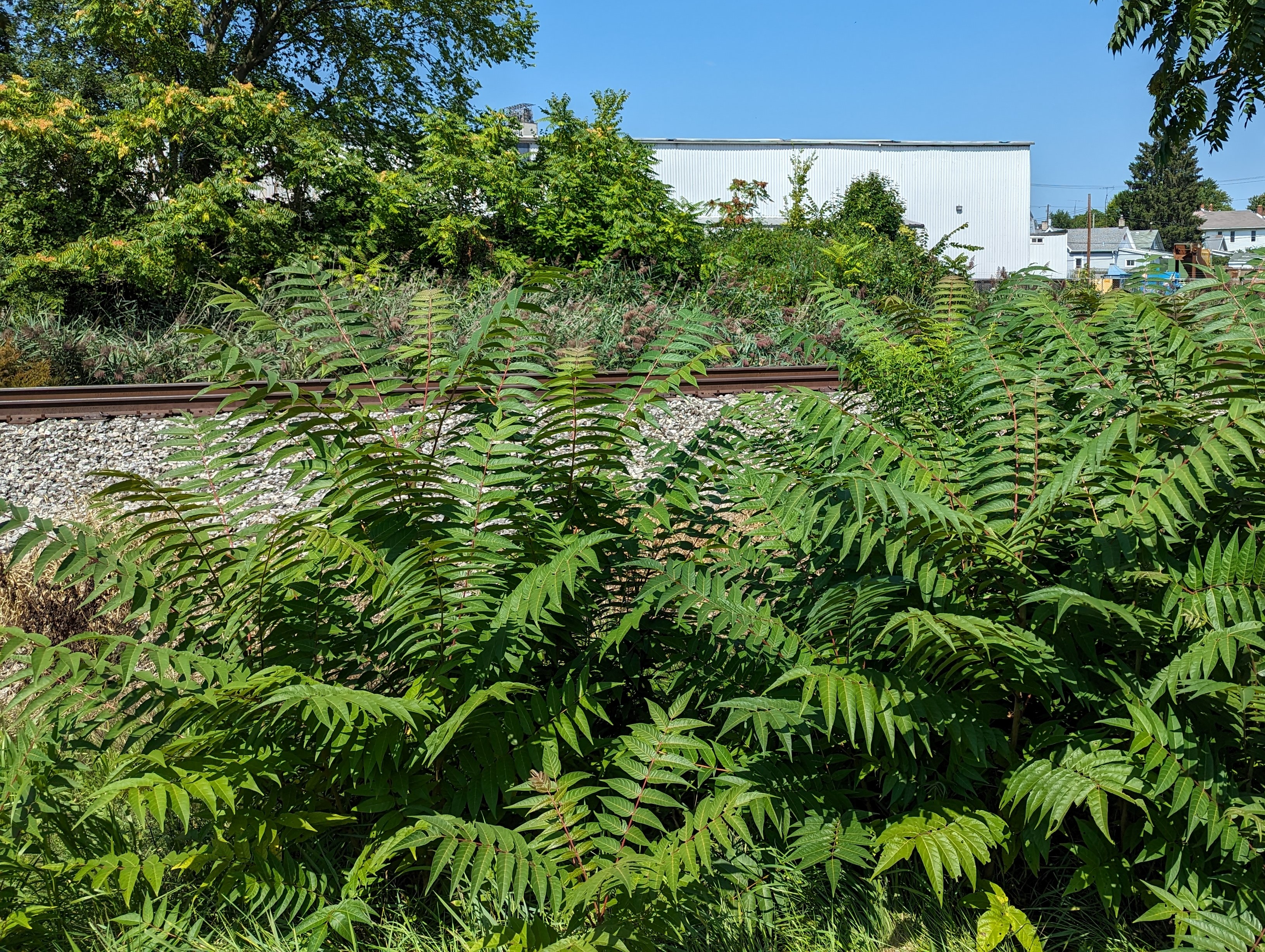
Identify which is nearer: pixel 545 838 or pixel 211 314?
pixel 545 838

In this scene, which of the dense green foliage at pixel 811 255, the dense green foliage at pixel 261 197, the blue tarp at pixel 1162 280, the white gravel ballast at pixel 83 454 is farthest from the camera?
the dense green foliage at pixel 811 255

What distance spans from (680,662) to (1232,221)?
545ft

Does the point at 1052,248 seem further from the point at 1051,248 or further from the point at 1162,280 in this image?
the point at 1162,280

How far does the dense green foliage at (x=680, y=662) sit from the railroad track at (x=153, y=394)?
5.54 meters

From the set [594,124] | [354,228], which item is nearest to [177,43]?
[354,228]

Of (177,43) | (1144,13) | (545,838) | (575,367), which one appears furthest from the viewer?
(177,43)

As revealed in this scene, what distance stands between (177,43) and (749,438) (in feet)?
67.0

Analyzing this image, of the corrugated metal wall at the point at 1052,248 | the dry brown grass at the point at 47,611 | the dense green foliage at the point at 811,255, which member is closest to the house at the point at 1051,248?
the corrugated metal wall at the point at 1052,248

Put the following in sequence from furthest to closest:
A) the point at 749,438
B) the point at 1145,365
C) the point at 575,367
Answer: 1. the point at 749,438
2. the point at 1145,365
3. the point at 575,367

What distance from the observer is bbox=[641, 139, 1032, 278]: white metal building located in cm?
4897

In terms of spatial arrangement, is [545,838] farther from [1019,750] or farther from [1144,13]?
[1144,13]

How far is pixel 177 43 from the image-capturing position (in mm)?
18781

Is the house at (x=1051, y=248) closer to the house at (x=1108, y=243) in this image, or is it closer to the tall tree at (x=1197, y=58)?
the house at (x=1108, y=243)

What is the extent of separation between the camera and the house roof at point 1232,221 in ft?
444
